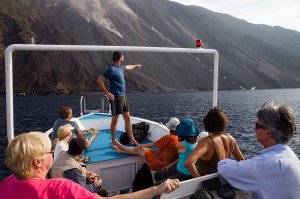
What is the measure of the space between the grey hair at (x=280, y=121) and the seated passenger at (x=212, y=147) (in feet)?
3.97

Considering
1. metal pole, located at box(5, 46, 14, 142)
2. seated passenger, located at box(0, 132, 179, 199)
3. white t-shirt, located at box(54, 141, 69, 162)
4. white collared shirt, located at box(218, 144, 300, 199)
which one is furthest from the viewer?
white t-shirt, located at box(54, 141, 69, 162)

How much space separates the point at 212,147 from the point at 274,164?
1.30 meters

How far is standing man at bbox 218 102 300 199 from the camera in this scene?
3.07 metres

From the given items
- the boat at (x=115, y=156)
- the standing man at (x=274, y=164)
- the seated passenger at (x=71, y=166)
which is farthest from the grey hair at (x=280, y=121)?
the seated passenger at (x=71, y=166)

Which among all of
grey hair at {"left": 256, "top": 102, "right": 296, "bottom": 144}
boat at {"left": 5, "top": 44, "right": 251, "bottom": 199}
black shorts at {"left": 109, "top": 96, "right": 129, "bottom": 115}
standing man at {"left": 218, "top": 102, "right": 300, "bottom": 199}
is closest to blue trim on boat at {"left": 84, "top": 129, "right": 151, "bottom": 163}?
boat at {"left": 5, "top": 44, "right": 251, "bottom": 199}

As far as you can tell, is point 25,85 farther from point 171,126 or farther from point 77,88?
point 171,126

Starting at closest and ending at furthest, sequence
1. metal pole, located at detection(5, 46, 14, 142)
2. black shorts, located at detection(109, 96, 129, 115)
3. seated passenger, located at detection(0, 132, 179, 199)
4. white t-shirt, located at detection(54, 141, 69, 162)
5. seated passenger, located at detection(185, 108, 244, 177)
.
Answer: seated passenger, located at detection(0, 132, 179, 199), seated passenger, located at detection(185, 108, 244, 177), metal pole, located at detection(5, 46, 14, 142), white t-shirt, located at detection(54, 141, 69, 162), black shorts, located at detection(109, 96, 129, 115)

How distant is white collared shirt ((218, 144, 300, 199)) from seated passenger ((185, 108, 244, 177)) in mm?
1080

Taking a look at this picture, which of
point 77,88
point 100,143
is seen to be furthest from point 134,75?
point 100,143

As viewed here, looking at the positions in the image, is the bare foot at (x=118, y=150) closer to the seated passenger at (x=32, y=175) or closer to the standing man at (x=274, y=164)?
the standing man at (x=274, y=164)

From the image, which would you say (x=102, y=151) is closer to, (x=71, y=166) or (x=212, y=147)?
(x=71, y=166)

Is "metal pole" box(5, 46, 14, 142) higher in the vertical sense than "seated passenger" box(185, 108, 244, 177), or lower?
higher

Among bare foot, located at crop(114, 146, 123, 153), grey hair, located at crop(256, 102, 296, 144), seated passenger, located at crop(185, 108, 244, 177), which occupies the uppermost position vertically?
grey hair, located at crop(256, 102, 296, 144)

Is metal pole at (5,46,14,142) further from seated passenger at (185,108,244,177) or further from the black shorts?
the black shorts
